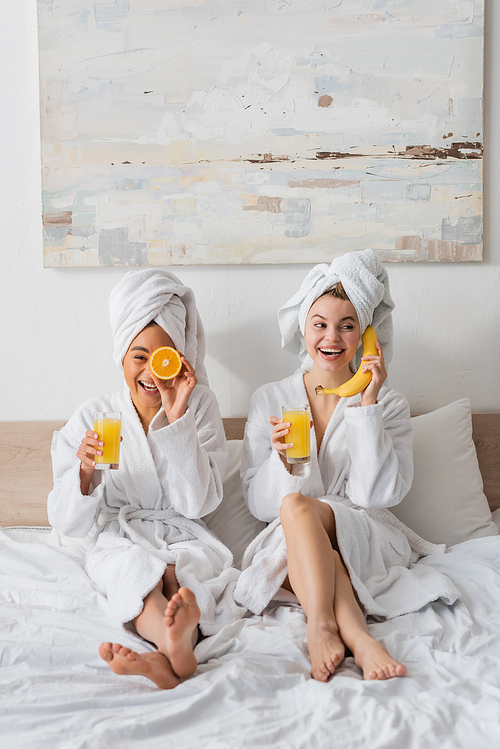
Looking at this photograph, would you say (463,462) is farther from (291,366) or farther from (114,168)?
(114,168)

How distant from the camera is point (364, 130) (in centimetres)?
215

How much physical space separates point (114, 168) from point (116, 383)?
0.78 m

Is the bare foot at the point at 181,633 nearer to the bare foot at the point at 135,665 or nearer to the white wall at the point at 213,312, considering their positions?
the bare foot at the point at 135,665

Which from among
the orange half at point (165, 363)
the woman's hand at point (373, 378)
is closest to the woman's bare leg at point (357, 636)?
the woman's hand at point (373, 378)

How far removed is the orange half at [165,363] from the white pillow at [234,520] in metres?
0.48

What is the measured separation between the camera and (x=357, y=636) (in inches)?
50.9

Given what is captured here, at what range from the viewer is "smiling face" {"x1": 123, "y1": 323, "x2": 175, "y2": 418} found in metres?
1.75

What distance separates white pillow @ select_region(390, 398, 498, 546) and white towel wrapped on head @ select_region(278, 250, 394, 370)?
324mm

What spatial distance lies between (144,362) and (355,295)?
66cm

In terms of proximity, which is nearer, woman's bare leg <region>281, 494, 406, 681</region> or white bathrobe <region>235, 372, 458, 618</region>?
woman's bare leg <region>281, 494, 406, 681</region>

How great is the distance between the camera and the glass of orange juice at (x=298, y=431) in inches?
62.4

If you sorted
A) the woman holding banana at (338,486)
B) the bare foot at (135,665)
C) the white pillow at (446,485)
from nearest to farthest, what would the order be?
1. the bare foot at (135,665)
2. the woman holding banana at (338,486)
3. the white pillow at (446,485)

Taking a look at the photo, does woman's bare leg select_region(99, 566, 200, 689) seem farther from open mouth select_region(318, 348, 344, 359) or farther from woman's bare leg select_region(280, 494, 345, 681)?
open mouth select_region(318, 348, 344, 359)

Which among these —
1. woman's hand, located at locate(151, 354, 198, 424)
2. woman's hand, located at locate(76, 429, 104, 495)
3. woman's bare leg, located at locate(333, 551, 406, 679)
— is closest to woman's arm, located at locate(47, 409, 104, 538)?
woman's hand, located at locate(76, 429, 104, 495)
